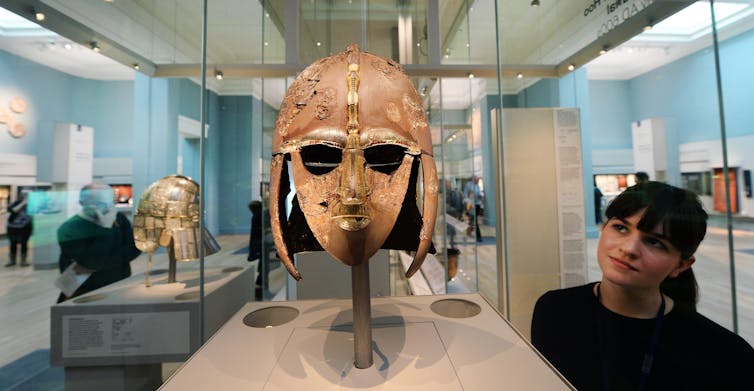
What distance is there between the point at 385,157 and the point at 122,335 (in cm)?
214

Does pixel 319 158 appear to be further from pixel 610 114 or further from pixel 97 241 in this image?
pixel 97 241

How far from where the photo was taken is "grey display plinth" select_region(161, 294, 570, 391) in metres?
0.98

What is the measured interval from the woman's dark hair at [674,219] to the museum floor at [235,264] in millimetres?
219

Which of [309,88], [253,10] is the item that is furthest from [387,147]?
[253,10]

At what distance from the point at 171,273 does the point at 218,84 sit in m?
1.59

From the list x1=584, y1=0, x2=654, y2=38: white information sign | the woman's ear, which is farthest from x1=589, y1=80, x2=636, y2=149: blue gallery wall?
the woman's ear

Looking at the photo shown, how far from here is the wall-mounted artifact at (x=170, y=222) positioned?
7.17 ft

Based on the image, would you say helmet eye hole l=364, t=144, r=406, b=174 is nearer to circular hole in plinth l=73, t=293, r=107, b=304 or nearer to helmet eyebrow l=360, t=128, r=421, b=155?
helmet eyebrow l=360, t=128, r=421, b=155

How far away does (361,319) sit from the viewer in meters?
1.08

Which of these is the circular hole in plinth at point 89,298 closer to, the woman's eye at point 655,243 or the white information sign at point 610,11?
the woman's eye at point 655,243

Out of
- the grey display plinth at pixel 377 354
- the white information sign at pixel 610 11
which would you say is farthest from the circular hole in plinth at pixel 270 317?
the white information sign at pixel 610 11

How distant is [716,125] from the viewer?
1.55 meters

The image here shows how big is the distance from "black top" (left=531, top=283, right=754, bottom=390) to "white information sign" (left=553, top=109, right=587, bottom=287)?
3.50 feet

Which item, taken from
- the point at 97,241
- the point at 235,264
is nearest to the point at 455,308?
the point at 235,264
